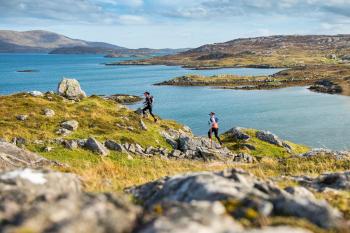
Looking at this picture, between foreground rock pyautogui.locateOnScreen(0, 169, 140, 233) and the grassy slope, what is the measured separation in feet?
22.2

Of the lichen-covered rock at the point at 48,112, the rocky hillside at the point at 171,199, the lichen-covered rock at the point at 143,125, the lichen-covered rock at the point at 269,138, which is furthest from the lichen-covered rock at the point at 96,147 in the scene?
the lichen-covered rock at the point at 269,138

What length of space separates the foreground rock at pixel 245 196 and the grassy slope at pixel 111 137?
5197mm

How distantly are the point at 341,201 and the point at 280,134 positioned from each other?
6474cm

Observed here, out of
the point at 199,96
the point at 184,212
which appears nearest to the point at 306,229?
→ the point at 184,212

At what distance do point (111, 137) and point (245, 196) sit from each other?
28.3 meters

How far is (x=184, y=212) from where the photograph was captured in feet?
25.0

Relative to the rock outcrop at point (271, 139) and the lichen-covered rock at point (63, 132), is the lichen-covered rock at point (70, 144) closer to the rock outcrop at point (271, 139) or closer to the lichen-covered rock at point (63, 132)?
the lichen-covered rock at point (63, 132)

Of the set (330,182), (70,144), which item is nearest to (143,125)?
(70,144)

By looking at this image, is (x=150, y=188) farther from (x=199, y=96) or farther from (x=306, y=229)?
(x=199, y=96)

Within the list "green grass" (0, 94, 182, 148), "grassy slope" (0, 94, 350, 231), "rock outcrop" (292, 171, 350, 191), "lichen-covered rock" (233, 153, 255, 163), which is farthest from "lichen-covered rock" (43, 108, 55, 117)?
"rock outcrop" (292, 171, 350, 191)

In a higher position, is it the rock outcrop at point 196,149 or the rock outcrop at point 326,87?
the rock outcrop at point 196,149

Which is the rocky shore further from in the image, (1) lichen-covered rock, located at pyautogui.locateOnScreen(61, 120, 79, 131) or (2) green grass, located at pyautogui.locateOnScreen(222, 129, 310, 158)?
(1) lichen-covered rock, located at pyautogui.locateOnScreen(61, 120, 79, 131)

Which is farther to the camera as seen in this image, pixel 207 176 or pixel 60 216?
pixel 207 176

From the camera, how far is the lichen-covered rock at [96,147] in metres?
31.6
